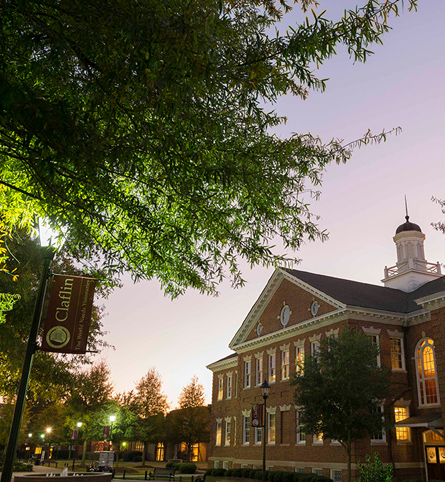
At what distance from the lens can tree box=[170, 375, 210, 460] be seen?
55.8 meters

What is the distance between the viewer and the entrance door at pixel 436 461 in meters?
25.4

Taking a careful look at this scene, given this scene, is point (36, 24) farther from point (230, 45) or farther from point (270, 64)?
point (270, 64)

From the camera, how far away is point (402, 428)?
27359 mm

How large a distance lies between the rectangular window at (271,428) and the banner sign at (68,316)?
2758 cm

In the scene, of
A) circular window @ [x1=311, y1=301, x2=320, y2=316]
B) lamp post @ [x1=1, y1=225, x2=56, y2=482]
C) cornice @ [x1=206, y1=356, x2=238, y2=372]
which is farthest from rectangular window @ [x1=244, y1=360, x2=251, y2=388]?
lamp post @ [x1=1, y1=225, x2=56, y2=482]

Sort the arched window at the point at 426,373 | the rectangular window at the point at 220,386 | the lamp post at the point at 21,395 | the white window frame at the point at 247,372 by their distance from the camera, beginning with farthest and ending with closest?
1. the rectangular window at the point at 220,386
2. the white window frame at the point at 247,372
3. the arched window at the point at 426,373
4. the lamp post at the point at 21,395

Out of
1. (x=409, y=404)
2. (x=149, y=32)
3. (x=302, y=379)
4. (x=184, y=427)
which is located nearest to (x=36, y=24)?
(x=149, y=32)

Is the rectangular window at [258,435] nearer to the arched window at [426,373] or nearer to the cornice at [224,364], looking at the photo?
the cornice at [224,364]

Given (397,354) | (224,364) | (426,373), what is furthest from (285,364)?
(224,364)

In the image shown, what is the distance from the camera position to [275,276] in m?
37.1

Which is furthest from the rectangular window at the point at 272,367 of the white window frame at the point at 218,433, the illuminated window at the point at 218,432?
the illuminated window at the point at 218,432

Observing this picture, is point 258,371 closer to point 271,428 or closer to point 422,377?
point 271,428

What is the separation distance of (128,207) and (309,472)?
2658cm

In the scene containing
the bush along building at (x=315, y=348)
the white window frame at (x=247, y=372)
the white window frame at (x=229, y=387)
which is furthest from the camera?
the white window frame at (x=229, y=387)
